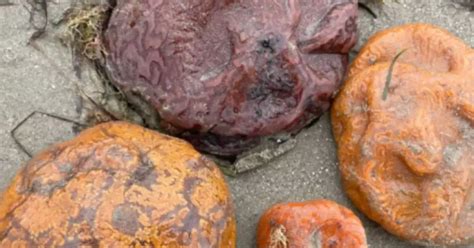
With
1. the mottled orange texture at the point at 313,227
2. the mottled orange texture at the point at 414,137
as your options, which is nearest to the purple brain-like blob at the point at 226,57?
the mottled orange texture at the point at 414,137

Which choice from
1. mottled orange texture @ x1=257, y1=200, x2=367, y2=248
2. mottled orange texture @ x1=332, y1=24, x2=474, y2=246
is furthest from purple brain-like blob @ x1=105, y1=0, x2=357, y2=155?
mottled orange texture @ x1=257, y1=200, x2=367, y2=248

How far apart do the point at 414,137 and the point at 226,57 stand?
1.00 meters

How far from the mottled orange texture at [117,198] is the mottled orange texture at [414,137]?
801mm

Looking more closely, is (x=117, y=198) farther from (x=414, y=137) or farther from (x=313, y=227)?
(x=414, y=137)

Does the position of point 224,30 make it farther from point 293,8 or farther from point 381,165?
point 381,165

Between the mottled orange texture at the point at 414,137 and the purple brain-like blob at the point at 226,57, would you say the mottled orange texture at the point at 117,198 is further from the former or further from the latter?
the mottled orange texture at the point at 414,137

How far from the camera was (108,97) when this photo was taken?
3727 millimetres

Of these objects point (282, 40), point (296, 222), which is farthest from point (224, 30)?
point (296, 222)

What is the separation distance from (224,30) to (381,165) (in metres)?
1.04

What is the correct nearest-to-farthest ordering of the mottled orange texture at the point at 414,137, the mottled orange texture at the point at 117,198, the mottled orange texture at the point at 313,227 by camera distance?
the mottled orange texture at the point at 117,198 → the mottled orange texture at the point at 313,227 → the mottled orange texture at the point at 414,137

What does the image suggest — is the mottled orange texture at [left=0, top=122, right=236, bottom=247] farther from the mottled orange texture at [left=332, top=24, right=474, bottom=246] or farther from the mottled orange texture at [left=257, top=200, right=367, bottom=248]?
the mottled orange texture at [left=332, top=24, right=474, bottom=246]

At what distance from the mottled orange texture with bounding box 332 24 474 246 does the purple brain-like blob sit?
26 centimetres

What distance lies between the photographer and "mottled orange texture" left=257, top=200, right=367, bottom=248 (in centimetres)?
338

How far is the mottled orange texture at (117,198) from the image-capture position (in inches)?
116
